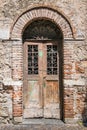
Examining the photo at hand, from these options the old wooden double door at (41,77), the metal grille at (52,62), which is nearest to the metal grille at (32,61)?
the old wooden double door at (41,77)

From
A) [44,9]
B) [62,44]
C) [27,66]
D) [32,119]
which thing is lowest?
[32,119]

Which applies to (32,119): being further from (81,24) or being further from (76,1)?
(76,1)

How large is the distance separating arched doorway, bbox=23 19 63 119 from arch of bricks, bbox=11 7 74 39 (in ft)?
1.27

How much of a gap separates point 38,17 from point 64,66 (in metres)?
1.57

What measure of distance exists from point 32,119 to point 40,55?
6.22 feet

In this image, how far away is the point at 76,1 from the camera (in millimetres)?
8492

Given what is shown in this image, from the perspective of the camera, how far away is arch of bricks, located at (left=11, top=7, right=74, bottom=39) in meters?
8.48

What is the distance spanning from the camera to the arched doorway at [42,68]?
8.88m

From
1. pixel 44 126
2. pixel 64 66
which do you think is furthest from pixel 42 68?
pixel 44 126

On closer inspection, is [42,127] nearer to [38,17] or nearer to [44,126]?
[44,126]

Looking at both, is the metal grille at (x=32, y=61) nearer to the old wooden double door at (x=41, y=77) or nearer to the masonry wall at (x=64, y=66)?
the old wooden double door at (x=41, y=77)

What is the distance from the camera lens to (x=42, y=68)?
891 centimetres

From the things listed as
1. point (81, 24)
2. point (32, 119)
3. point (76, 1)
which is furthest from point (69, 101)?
point (76, 1)

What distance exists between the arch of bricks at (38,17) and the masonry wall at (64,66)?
0.41 feet
